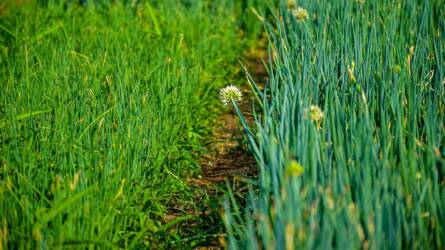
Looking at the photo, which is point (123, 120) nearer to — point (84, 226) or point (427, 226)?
point (84, 226)

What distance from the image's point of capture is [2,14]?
4.89 m

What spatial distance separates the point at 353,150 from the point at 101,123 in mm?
953

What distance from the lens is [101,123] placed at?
2.78m

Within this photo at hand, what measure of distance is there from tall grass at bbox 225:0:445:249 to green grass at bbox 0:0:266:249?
0.41 metres

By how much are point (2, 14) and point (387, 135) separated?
3278 millimetres

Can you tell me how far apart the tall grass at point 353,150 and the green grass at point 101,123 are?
0.41m

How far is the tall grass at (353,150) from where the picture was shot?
1904mm

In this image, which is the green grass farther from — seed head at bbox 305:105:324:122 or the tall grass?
seed head at bbox 305:105:324:122

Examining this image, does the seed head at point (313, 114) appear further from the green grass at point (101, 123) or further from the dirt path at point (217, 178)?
the green grass at point (101, 123)

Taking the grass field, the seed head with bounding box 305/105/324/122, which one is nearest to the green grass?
the grass field

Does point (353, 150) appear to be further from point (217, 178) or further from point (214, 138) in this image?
point (214, 138)

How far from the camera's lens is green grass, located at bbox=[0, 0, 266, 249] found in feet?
7.46

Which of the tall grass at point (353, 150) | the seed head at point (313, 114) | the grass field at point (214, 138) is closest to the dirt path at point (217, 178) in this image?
the grass field at point (214, 138)

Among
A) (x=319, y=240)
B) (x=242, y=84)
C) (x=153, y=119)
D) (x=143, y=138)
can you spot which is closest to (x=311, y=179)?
(x=319, y=240)
